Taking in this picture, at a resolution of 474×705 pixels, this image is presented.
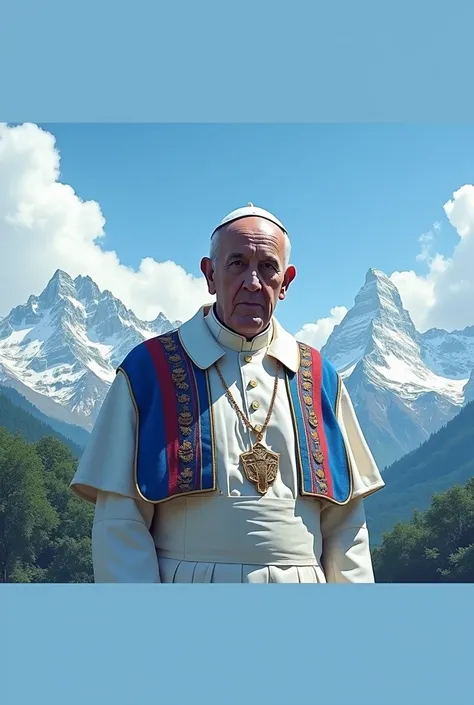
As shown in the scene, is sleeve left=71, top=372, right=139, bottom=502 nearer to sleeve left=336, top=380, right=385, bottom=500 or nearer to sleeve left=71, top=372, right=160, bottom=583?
sleeve left=71, top=372, right=160, bottom=583

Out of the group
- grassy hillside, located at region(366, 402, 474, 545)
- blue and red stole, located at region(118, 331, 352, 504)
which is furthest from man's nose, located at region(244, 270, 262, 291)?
grassy hillside, located at region(366, 402, 474, 545)

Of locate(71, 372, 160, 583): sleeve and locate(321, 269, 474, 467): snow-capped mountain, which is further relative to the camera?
locate(321, 269, 474, 467): snow-capped mountain

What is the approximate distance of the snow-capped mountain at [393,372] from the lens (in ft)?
189

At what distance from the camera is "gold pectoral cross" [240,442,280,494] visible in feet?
8.58

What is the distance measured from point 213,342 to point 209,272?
0.72 ft

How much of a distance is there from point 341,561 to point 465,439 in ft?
135

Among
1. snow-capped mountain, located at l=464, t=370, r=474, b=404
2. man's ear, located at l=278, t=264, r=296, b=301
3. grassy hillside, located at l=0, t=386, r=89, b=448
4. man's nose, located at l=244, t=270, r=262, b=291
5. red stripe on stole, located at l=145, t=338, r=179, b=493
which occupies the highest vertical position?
snow-capped mountain, located at l=464, t=370, r=474, b=404

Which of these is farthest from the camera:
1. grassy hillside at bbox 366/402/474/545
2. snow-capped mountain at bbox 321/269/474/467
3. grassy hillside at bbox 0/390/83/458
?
snow-capped mountain at bbox 321/269/474/467

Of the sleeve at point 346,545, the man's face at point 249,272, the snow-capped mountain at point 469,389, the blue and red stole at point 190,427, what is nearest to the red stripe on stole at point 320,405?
the blue and red stole at point 190,427

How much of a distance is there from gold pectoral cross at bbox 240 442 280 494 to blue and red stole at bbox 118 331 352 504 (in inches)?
3.5

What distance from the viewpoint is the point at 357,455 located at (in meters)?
2.96

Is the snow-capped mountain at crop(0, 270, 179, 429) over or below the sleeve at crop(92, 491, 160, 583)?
over

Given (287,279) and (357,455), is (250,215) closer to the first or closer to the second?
(287,279)

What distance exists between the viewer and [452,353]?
7106 centimetres
